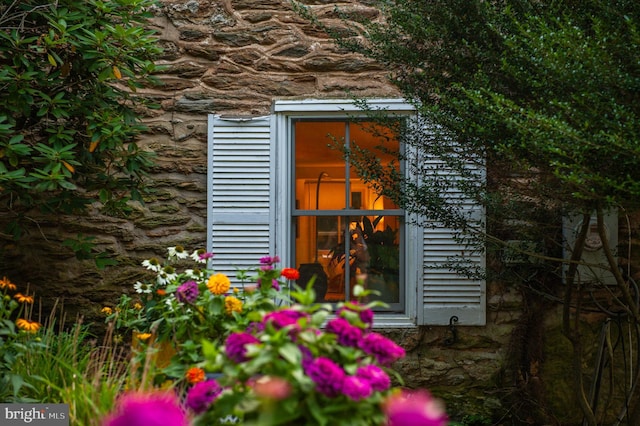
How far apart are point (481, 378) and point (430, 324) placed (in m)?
0.50

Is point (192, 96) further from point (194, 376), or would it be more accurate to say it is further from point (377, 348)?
point (377, 348)

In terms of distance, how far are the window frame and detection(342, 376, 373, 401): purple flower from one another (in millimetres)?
2679

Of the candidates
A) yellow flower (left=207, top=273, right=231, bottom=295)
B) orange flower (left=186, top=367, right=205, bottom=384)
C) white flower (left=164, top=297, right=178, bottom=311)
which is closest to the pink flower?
orange flower (left=186, top=367, right=205, bottom=384)

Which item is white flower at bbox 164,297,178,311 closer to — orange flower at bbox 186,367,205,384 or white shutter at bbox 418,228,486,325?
orange flower at bbox 186,367,205,384

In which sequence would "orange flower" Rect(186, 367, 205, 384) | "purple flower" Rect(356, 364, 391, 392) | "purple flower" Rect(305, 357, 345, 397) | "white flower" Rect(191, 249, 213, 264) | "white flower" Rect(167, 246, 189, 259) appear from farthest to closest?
"white flower" Rect(167, 246, 189, 259)
"white flower" Rect(191, 249, 213, 264)
"orange flower" Rect(186, 367, 205, 384)
"purple flower" Rect(356, 364, 391, 392)
"purple flower" Rect(305, 357, 345, 397)

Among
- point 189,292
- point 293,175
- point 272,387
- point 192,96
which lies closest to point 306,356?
point 272,387

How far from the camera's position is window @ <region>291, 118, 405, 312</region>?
14.1ft

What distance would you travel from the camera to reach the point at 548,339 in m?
4.16

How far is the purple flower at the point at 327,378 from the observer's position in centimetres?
144

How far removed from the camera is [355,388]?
146 cm

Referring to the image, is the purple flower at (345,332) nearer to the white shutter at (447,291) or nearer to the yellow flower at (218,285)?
the yellow flower at (218,285)

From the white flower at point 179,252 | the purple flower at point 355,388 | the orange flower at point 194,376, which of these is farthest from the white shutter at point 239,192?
the purple flower at point 355,388

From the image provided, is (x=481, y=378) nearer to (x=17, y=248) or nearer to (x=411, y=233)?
(x=411, y=233)

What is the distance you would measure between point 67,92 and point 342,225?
1940 mm
